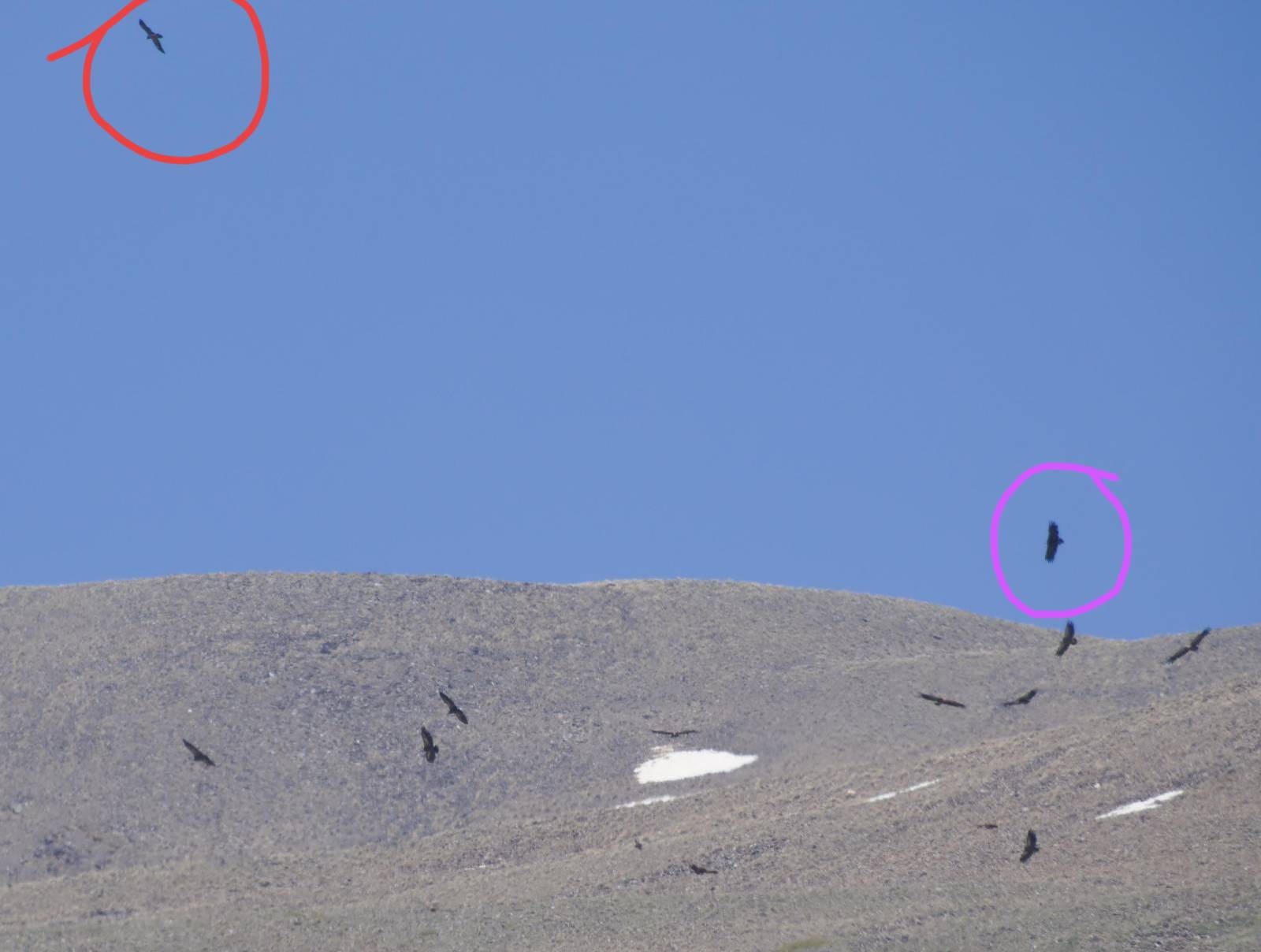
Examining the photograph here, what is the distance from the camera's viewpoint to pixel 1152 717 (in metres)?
51.6

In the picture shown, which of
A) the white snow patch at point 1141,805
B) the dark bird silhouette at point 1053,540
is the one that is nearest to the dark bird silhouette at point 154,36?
the dark bird silhouette at point 1053,540

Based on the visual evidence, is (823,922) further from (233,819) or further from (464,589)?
(464,589)

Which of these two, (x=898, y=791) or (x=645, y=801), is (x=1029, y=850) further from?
(x=645, y=801)

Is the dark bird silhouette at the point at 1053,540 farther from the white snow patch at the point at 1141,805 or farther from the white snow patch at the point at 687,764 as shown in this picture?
the white snow patch at the point at 687,764

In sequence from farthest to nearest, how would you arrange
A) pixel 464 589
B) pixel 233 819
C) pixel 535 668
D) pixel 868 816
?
pixel 464 589, pixel 535 668, pixel 233 819, pixel 868 816

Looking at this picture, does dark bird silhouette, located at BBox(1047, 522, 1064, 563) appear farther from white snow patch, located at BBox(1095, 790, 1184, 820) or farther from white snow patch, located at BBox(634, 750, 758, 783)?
white snow patch, located at BBox(634, 750, 758, 783)

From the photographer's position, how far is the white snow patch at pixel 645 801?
55.8m

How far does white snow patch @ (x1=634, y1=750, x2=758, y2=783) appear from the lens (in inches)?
2344

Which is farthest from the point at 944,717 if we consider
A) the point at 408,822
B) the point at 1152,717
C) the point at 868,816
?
the point at 408,822

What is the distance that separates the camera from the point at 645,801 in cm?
5628

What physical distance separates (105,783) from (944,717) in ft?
99.0

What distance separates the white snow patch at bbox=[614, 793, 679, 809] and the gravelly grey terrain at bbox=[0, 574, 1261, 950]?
543 millimetres

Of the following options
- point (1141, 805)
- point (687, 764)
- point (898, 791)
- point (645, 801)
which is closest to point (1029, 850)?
point (1141, 805)

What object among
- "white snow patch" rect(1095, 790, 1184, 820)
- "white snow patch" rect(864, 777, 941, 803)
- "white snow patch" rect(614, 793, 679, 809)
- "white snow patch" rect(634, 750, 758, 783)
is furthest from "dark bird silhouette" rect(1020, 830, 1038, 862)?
"white snow patch" rect(634, 750, 758, 783)
